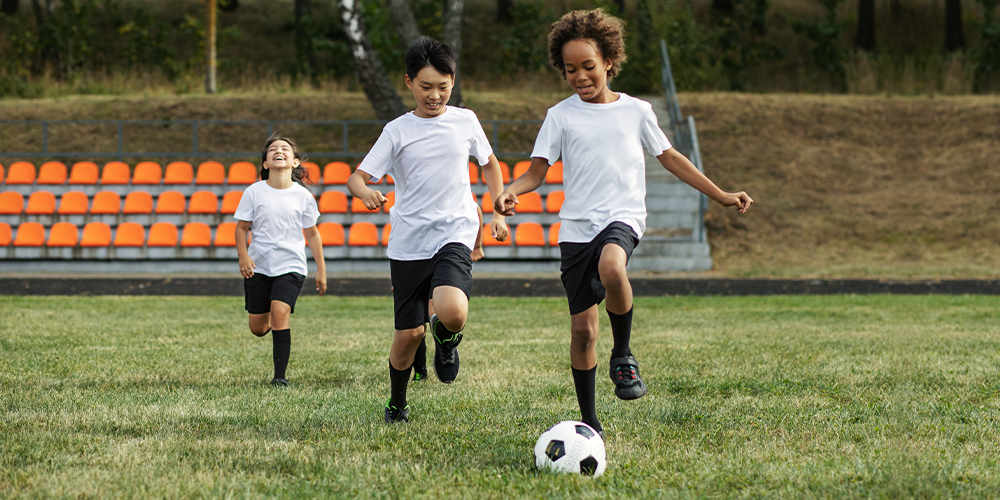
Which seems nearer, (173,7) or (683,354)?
(683,354)

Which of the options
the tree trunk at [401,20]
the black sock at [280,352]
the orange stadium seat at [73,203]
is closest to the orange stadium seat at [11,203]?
the orange stadium seat at [73,203]

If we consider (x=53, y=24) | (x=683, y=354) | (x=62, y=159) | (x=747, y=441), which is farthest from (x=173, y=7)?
(x=747, y=441)

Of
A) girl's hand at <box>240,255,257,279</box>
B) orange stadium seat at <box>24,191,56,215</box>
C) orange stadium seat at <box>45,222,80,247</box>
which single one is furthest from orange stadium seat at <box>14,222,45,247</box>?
girl's hand at <box>240,255,257,279</box>

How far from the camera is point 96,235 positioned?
15766 millimetres

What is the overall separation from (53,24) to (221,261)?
56.6 feet

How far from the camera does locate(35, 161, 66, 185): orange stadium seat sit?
17031 millimetres

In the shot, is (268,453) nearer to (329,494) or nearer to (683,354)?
(329,494)

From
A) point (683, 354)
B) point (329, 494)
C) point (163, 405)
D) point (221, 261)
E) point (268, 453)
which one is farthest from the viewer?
point (221, 261)

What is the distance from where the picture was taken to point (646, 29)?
23078 millimetres

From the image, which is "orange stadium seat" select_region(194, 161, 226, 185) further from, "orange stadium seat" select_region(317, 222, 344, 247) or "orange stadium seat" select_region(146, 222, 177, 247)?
"orange stadium seat" select_region(317, 222, 344, 247)

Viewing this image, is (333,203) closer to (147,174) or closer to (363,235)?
(363,235)

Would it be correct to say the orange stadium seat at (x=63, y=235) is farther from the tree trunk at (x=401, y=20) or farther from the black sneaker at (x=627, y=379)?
the black sneaker at (x=627, y=379)

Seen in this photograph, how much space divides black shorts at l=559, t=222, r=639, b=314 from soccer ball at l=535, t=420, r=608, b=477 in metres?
0.58

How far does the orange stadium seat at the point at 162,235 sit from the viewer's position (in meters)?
15.6
